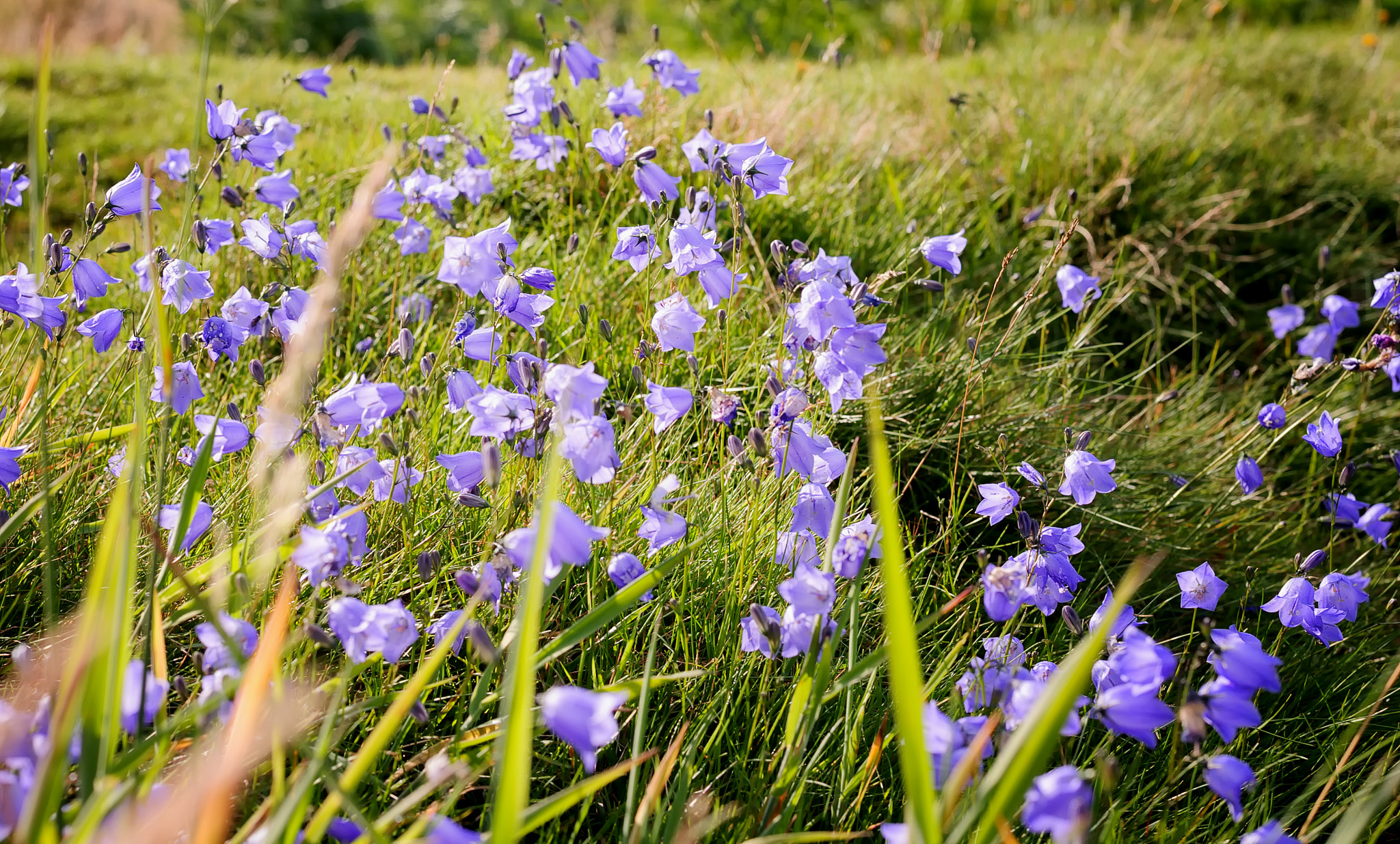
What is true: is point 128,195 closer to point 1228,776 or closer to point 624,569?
point 624,569

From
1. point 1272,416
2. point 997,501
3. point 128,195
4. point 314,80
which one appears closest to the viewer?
point 997,501

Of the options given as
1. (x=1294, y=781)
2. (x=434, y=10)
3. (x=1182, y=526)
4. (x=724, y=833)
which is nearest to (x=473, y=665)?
(x=724, y=833)

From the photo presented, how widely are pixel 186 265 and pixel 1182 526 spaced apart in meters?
2.39

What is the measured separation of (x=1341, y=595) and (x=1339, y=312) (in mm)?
1114

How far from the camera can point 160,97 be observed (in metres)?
5.30

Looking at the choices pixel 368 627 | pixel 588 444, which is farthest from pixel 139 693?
pixel 588 444

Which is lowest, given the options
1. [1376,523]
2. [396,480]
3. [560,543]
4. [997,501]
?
[1376,523]

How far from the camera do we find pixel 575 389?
1.39 meters

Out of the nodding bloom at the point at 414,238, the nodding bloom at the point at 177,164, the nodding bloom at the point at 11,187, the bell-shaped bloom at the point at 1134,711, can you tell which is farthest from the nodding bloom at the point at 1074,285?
the nodding bloom at the point at 11,187

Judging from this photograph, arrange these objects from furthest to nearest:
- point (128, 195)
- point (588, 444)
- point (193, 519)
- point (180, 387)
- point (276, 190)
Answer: point (276, 190), point (128, 195), point (180, 387), point (193, 519), point (588, 444)

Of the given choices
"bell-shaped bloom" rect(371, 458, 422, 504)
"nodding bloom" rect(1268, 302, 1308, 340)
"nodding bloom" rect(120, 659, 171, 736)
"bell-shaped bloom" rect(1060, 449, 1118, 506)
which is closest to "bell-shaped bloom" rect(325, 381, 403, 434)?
"bell-shaped bloom" rect(371, 458, 422, 504)

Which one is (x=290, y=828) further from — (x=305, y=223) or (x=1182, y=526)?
(x=1182, y=526)

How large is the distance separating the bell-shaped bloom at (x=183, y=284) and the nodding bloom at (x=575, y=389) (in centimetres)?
91

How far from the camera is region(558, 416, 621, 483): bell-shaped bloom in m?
1.36
